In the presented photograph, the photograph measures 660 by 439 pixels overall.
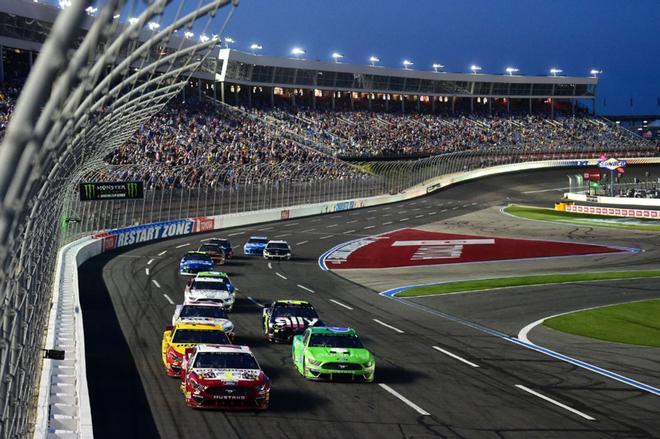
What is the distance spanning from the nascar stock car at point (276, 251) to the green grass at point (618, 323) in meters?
19.9

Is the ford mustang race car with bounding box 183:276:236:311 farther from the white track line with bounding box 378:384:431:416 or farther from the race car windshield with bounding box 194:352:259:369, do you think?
the race car windshield with bounding box 194:352:259:369

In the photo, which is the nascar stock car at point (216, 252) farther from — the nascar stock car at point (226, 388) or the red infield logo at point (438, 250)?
the nascar stock car at point (226, 388)

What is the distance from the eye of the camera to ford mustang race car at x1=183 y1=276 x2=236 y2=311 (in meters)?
30.2

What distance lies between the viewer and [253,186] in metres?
65.8

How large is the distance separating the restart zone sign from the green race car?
2716 centimetres

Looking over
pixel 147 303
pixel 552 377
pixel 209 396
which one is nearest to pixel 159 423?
pixel 209 396

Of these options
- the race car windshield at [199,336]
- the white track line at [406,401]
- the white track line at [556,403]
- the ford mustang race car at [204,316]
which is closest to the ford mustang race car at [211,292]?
the ford mustang race car at [204,316]

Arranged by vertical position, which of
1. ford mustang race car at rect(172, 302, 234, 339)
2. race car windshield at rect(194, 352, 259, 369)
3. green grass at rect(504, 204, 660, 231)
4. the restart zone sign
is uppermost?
the restart zone sign

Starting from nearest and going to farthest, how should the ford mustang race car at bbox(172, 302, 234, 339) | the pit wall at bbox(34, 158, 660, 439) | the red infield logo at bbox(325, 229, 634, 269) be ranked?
the pit wall at bbox(34, 158, 660, 439), the ford mustang race car at bbox(172, 302, 234, 339), the red infield logo at bbox(325, 229, 634, 269)

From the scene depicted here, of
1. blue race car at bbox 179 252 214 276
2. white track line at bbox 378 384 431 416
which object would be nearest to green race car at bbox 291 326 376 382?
white track line at bbox 378 384 431 416

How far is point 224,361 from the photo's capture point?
60.0 feet

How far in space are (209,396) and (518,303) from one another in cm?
2029

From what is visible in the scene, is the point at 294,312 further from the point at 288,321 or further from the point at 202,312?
the point at 202,312

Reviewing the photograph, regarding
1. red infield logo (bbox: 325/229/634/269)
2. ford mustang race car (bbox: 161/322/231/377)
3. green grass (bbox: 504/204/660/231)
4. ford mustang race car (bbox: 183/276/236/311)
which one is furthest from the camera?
green grass (bbox: 504/204/660/231)
